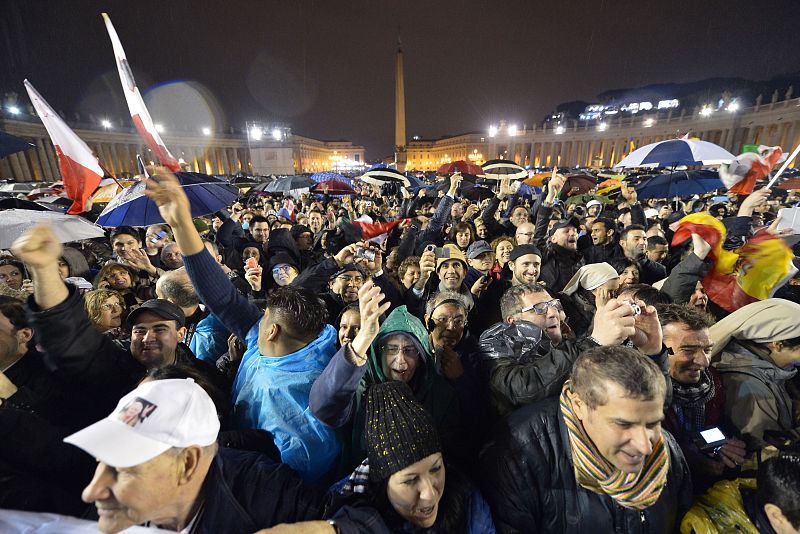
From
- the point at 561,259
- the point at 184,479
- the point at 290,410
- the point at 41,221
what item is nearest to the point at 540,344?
the point at 290,410

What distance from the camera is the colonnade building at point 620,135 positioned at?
141ft

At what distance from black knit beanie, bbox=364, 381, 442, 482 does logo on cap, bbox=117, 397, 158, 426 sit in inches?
35.8

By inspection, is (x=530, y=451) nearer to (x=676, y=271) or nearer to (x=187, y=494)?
(x=187, y=494)

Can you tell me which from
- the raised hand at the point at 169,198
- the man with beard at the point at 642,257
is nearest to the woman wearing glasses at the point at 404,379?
the raised hand at the point at 169,198

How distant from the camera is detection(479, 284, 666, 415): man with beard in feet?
5.72

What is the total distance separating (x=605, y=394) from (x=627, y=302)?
0.55 metres

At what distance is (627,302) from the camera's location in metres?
1.76

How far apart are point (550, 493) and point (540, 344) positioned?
0.87m

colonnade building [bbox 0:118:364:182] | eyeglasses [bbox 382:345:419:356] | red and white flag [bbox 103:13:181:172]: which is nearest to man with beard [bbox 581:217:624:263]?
eyeglasses [bbox 382:345:419:356]

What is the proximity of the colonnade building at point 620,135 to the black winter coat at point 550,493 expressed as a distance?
34.7 m

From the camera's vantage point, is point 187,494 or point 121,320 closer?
point 187,494

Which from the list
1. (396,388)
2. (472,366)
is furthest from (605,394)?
(472,366)

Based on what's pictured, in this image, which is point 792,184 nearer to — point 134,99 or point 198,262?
point 198,262

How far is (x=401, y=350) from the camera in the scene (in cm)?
228
